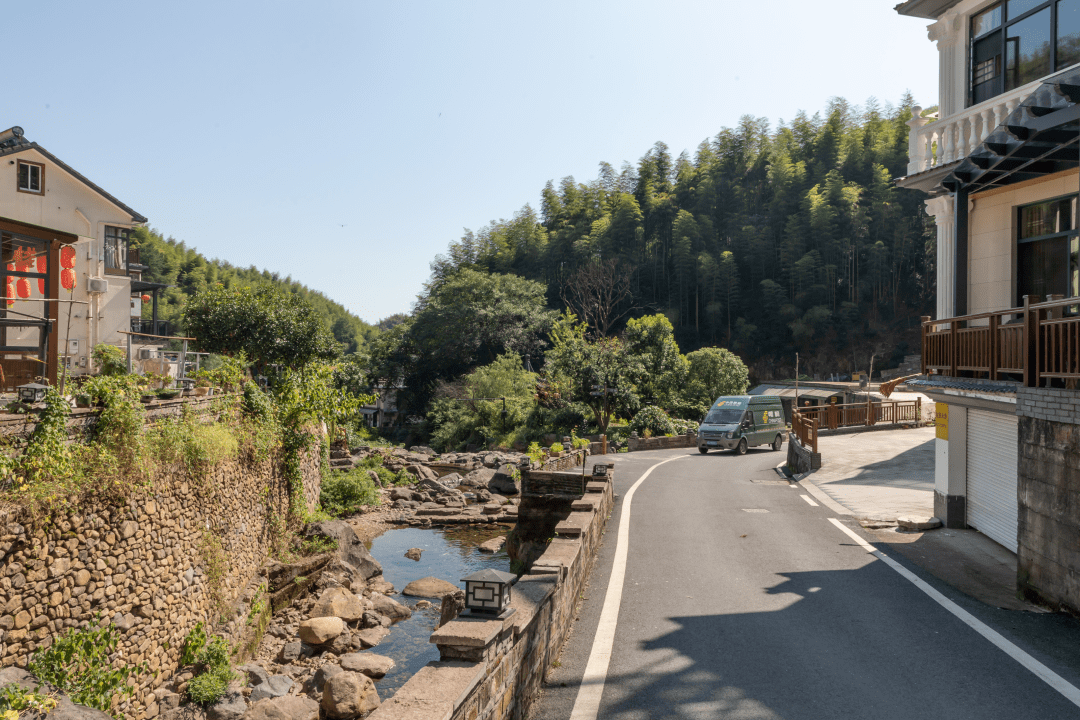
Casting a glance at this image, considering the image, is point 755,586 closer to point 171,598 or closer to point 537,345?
point 171,598

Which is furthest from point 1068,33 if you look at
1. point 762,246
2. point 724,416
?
point 762,246

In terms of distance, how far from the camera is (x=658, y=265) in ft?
260

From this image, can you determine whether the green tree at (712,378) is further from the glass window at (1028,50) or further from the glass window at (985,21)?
the glass window at (1028,50)

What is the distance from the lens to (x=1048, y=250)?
38.2ft

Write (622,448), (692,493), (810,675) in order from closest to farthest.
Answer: (810,675)
(692,493)
(622,448)

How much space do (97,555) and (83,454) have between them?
4.53 ft

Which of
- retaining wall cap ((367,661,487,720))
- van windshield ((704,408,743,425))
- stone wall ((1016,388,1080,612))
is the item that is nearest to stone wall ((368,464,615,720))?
retaining wall cap ((367,661,487,720))

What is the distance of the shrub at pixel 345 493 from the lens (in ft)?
80.9

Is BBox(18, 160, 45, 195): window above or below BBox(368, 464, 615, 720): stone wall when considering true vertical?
above

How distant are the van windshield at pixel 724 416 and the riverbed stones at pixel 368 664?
740 inches

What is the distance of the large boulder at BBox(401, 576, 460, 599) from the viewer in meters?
17.3

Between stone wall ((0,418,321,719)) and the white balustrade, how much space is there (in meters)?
13.9

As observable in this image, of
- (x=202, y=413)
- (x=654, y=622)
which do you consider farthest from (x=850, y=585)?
(x=202, y=413)

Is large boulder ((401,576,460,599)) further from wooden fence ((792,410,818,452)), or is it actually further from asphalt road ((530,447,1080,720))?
wooden fence ((792,410,818,452))
